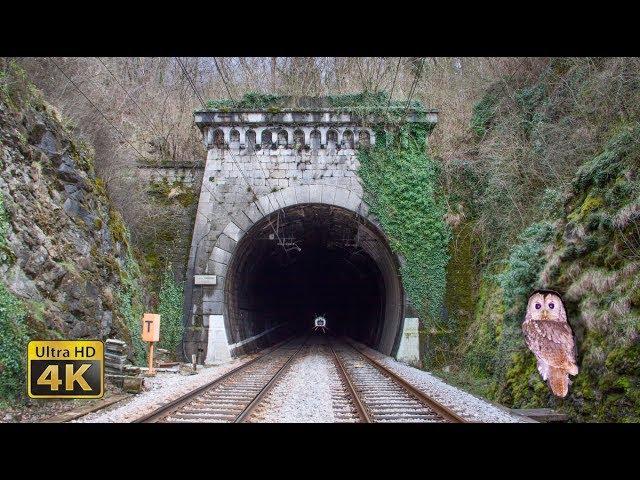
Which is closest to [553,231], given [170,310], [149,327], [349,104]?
[149,327]

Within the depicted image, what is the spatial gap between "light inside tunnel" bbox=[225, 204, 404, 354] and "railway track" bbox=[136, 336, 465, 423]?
14.7 ft

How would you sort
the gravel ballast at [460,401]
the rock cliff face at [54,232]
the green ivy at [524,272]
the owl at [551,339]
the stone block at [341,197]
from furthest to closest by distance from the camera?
1. the stone block at [341,197]
2. the green ivy at [524,272]
3. the rock cliff face at [54,232]
4. the gravel ballast at [460,401]
5. the owl at [551,339]

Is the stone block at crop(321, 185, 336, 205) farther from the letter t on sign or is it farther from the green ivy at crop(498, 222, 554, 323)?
the green ivy at crop(498, 222, 554, 323)

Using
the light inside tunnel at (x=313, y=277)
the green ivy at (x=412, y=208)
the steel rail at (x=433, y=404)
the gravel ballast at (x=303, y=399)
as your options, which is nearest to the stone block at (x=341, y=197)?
the light inside tunnel at (x=313, y=277)

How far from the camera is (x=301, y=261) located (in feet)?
82.8

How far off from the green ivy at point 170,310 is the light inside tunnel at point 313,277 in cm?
130

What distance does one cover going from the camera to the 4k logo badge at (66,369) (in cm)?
567

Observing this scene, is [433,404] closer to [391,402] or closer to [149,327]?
[391,402]

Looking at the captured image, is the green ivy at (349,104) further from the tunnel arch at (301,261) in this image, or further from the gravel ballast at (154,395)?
the gravel ballast at (154,395)

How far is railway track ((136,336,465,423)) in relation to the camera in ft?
22.1

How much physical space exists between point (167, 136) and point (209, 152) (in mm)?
4351

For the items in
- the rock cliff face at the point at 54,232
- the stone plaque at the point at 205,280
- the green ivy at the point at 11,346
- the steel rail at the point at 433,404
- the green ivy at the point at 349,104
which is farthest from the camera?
the green ivy at the point at 349,104

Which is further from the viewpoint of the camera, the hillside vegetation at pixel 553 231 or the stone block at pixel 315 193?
the stone block at pixel 315 193
